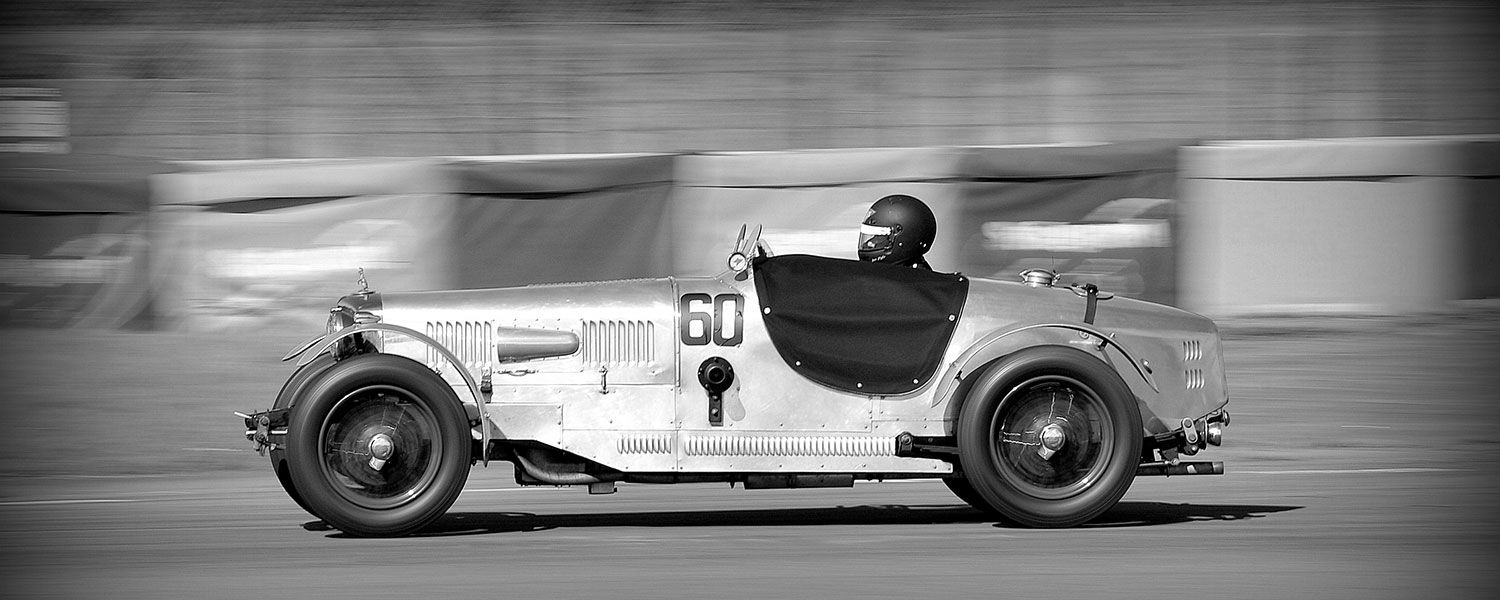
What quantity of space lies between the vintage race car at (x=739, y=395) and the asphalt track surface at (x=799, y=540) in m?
0.23

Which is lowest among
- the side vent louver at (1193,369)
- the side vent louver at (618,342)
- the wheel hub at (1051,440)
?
the wheel hub at (1051,440)

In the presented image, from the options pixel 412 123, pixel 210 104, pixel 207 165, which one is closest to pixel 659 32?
pixel 412 123

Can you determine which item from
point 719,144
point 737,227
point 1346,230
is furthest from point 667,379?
point 719,144

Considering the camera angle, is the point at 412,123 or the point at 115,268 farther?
the point at 412,123

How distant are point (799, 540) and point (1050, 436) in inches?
38.4

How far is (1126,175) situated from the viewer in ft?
39.9

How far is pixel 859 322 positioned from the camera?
6.42 m

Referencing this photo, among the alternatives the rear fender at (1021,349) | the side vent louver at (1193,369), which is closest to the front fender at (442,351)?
the rear fender at (1021,349)

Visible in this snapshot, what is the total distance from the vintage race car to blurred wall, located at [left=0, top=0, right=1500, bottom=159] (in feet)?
31.4

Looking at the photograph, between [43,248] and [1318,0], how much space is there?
39.9 ft

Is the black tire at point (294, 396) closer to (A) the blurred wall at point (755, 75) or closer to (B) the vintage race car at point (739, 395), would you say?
(B) the vintage race car at point (739, 395)

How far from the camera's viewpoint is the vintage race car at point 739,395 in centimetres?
619

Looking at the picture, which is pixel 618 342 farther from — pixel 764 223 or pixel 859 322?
pixel 764 223

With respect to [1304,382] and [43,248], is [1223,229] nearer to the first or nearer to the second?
[1304,382]
